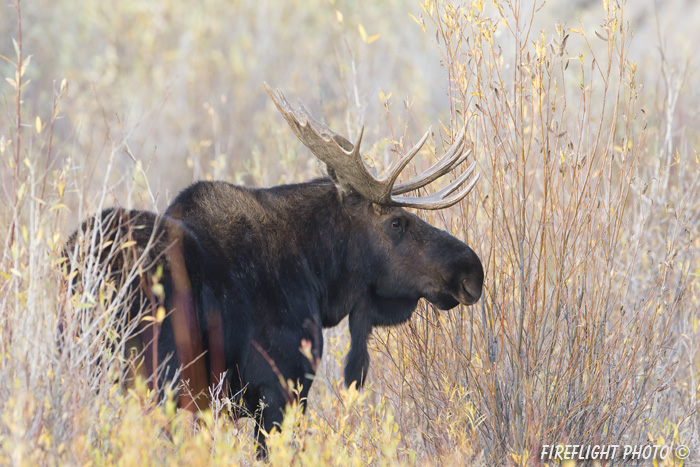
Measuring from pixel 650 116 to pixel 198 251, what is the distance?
344 inches

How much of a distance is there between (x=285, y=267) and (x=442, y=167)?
944mm

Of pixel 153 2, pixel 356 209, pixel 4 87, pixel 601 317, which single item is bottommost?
pixel 601 317

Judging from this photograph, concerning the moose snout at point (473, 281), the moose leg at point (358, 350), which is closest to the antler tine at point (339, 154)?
the moose snout at point (473, 281)

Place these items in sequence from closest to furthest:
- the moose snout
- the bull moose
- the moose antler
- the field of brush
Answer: the field of brush
the bull moose
the moose antler
the moose snout

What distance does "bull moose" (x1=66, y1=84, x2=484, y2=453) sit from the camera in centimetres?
375

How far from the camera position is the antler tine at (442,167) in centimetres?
411

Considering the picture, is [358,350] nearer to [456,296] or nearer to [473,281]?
[456,296]

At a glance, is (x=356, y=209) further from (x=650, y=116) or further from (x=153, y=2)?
(x=153, y=2)

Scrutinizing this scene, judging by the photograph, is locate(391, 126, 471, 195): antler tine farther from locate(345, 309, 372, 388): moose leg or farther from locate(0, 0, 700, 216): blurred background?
locate(0, 0, 700, 216): blurred background

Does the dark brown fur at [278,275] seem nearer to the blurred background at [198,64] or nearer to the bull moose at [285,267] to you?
the bull moose at [285,267]

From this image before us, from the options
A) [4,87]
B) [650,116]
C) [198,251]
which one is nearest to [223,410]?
[198,251]

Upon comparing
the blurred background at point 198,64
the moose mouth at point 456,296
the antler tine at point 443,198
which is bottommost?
the moose mouth at point 456,296

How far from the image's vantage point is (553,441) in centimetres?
418

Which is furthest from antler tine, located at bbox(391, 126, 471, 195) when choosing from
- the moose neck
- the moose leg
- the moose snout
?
the moose leg
